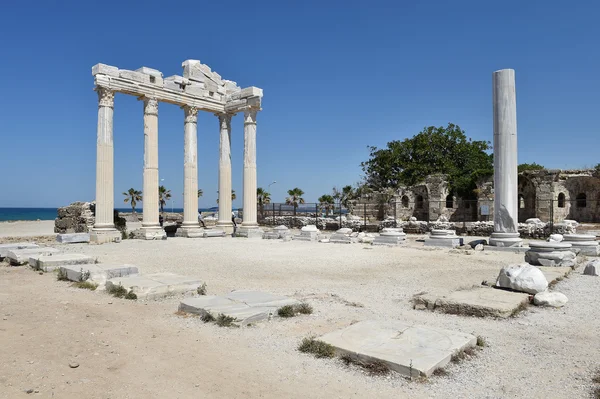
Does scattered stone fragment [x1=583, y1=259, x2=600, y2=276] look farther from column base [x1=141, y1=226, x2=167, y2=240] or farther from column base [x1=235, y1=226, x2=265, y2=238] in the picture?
column base [x1=141, y1=226, x2=167, y2=240]

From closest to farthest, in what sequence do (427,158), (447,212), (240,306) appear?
1. (240,306)
2. (447,212)
3. (427,158)

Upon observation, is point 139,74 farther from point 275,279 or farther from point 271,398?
point 271,398

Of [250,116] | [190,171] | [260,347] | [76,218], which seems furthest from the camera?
[250,116]

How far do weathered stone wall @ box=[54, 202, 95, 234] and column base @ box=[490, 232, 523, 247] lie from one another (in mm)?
18559

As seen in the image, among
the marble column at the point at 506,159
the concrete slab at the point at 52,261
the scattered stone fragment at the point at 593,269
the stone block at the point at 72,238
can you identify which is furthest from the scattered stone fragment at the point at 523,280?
the stone block at the point at 72,238

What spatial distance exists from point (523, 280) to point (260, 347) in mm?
5219


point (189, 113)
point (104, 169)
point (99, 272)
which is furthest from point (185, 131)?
point (99, 272)

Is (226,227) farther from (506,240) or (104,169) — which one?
(506,240)

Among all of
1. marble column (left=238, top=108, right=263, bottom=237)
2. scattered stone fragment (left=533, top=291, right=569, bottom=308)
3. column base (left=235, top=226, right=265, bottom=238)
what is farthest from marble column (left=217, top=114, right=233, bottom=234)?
scattered stone fragment (left=533, top=291, right=569, bottom=308)

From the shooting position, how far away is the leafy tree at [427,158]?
1720 inches

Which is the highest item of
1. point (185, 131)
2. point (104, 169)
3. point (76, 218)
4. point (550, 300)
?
point (185, 131)

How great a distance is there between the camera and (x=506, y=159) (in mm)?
15969

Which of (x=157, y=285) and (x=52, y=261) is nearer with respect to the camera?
(x=157, y=285)

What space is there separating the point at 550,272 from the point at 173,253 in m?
11.4
